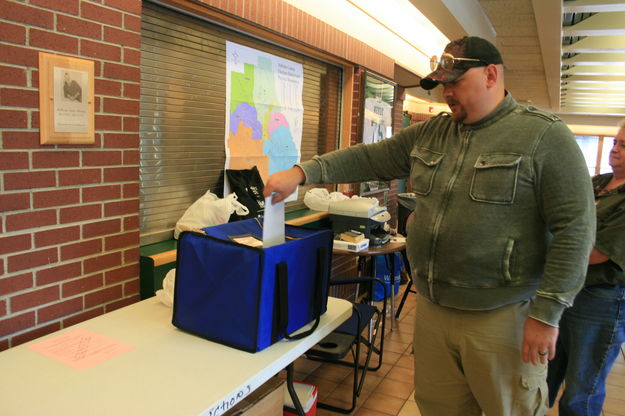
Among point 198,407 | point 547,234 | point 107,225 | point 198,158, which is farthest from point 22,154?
point 547,234

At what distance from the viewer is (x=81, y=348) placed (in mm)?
1563

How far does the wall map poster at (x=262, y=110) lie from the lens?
3152mm

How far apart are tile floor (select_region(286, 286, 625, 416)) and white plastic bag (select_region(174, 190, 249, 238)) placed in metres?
1.19

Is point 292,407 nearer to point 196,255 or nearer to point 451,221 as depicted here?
point 196,255

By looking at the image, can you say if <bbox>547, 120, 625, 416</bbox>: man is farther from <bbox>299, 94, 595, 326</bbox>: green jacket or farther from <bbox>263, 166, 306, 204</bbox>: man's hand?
<bbox>263, 166, 306, 204</bbox>: man's hand

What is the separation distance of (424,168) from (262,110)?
191 centimetres

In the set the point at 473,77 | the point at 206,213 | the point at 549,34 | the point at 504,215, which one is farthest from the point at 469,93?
the point at 549,34

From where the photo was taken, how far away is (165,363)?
4.89 feet

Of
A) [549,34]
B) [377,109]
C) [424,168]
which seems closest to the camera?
[424,168]

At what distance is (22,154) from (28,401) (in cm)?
87

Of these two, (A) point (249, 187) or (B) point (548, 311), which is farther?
(A) point (249, 187)

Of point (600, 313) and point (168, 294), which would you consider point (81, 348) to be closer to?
point (168, 294)

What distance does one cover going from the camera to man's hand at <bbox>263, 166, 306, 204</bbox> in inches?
64.9

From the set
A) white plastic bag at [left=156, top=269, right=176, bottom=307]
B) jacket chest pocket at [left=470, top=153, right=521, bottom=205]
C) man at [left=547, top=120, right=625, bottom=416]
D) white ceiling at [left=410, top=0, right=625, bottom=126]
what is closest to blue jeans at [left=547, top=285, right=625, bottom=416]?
man at [left=547, top=120, right=625, bottom=416]
